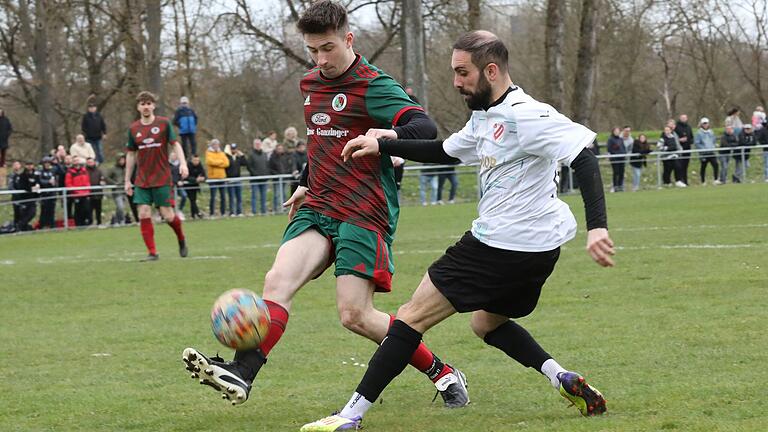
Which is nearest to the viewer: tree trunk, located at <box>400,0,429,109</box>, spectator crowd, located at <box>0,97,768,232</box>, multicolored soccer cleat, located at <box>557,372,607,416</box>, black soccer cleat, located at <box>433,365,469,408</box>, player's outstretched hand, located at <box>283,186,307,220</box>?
multicolored soccer cleat, located at <box>557,372,607,416</box>

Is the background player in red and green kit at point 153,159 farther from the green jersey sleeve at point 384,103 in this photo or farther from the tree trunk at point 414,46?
the tree trunk at point 414,46

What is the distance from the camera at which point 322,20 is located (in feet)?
18.7

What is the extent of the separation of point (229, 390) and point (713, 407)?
218 centimetres

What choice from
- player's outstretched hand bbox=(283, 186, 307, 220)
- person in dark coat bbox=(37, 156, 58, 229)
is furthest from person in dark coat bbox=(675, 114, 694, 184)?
player's outstretched hand bbox=(283, 186, 307, 220)

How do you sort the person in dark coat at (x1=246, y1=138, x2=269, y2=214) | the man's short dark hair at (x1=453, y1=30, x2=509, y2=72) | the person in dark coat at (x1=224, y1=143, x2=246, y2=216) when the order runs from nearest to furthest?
1. the man's short dark hair at (x1=453, y1=30, x2=509, y2=72)
2. the person in dark coat at (x1=224, y1=143, x2=246, y2=216)
3. the person in dark coat at (x1=246, y1=138, x2=269, y2=214)

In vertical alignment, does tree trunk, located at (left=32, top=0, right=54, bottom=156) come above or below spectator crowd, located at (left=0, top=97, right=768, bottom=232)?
above

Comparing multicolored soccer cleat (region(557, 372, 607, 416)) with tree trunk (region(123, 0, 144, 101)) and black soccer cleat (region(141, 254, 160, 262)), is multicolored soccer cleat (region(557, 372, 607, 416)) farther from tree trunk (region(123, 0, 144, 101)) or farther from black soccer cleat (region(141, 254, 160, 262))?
tree trunk (region(123, 0, 144, 101))

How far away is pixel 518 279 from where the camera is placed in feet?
16.4

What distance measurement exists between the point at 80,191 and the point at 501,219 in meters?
20.2

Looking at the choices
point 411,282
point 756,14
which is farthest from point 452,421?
point 756,14

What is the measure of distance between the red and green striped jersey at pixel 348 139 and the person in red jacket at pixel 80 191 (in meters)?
18.9

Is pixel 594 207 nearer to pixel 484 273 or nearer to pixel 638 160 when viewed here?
pixel 484 273

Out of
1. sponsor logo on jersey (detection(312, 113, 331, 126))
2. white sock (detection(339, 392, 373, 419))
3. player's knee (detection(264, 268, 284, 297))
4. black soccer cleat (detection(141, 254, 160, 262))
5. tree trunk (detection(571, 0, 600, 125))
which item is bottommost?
black soccer cleat (detection(141, 254, 160, 262))

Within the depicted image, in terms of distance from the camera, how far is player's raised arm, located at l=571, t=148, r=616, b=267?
4.70 metres
